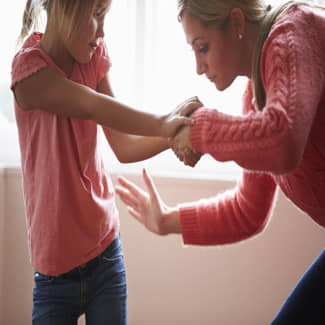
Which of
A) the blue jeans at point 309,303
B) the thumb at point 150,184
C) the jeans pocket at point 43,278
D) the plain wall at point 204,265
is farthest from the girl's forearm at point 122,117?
the plain wall at point 204,265

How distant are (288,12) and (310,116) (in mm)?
221

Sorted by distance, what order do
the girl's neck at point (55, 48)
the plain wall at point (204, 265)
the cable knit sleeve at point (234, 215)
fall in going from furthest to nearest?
the plain wall at point (204, 265)
the cable knit sleeve at point (234, 215)
the girl's neck at point (55, 48)

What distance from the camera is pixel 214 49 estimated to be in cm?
104

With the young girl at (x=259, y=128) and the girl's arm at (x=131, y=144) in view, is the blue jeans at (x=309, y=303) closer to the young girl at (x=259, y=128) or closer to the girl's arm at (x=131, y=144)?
the young girl at (x=259, y=128)

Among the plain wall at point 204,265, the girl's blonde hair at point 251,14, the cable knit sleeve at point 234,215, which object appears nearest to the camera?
the girl's blonde hair at point 251,14

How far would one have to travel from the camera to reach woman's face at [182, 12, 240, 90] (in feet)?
3.37

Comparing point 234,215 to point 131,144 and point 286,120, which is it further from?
point 286,120

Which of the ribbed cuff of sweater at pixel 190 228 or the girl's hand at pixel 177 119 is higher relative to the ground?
the girl's hand at pixel 177 119

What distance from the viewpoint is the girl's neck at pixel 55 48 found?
3.54 feet

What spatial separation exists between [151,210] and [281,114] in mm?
516

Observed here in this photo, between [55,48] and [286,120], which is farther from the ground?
[55,48]

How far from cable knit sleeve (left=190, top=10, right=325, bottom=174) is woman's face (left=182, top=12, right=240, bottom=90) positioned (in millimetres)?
152

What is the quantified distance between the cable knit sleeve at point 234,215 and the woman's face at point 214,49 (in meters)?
0.27

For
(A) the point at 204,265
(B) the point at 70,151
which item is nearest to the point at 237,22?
(B) the point at 70,151
